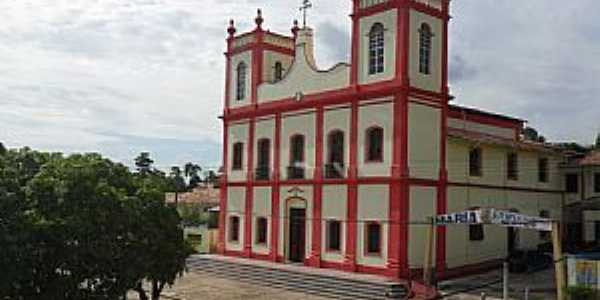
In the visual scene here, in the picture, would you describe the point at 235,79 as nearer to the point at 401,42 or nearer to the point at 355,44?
the point at 355,44

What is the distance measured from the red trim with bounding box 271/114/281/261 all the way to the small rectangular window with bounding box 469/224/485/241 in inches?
310

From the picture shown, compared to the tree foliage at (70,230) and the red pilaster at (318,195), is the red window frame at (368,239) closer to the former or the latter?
the red pilaster at (318,195)

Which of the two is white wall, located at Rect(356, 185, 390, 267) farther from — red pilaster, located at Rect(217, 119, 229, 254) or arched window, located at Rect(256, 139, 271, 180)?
red pilaster, located at Rect(217, 119, 229, 254)

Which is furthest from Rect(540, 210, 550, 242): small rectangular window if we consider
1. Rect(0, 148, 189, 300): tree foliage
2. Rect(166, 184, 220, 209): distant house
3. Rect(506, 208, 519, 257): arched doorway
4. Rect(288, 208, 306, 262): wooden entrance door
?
Rect(0, 148, 189, 300): tree foliage

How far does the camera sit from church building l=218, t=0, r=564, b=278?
25.6m

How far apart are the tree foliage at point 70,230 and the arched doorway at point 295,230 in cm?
1296

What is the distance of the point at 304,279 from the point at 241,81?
1124 centimetres

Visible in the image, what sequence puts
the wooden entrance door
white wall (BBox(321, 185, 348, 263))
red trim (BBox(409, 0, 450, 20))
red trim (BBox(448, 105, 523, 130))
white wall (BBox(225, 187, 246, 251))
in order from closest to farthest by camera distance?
red trim (BBox(409, 0, 450, 20))
white wall (BBox(321, 185, 348, 263))
the wooden entrance door
red trim (BBox(448, 105, 523, 130))
white wall (BBox(225, 187, 246, 251))

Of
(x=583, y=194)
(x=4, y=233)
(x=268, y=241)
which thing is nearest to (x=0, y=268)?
(x=4, y=233)

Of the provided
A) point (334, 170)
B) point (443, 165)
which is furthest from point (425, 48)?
point (334, 170)

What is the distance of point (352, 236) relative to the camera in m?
26.7

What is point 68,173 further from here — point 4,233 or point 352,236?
point 352,236

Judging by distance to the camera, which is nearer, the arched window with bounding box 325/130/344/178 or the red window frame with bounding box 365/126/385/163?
the red window frame with bounding box 365/126/385/163

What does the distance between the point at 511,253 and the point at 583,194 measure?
533 cm
